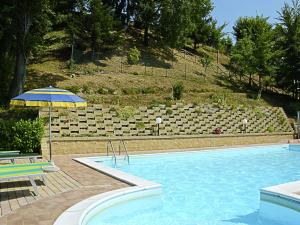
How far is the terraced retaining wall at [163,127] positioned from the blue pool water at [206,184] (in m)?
1.32

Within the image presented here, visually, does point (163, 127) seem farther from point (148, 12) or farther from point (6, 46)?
point (148, 12)

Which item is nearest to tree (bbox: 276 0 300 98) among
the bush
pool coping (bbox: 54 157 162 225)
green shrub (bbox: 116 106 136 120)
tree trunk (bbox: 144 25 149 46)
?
the bush

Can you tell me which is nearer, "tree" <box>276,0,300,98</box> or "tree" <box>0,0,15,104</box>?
"tree" <box>0,0,15,104</box>

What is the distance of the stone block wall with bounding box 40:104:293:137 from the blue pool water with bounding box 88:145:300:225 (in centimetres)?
250

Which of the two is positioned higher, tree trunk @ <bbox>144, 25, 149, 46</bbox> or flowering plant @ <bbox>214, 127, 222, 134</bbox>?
tree trunk @ <bbox>144, 25, 149, 46</bbox>

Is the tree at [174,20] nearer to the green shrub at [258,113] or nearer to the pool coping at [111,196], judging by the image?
the green shrub at [258,113]

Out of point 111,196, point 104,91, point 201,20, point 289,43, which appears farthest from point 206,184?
point 201,20

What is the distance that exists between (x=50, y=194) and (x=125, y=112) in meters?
10.2

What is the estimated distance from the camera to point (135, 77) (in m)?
27.5

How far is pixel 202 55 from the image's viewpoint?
1710 inches

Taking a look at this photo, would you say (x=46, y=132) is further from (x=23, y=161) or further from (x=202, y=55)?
(x=202, y=55)

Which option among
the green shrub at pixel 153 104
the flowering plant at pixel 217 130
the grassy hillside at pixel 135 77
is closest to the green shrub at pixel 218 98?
the grassy hillside at pixel 135 77

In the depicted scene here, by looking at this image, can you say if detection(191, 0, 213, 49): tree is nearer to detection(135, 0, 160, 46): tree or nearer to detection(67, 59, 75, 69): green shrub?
detection(135, 0, 160, 46): tree

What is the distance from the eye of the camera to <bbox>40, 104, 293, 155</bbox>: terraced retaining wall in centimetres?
1495
